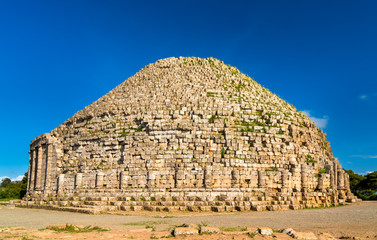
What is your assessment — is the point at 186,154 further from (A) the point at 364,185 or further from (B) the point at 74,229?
(A) the point at 364,185

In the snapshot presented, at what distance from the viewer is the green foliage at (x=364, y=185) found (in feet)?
141

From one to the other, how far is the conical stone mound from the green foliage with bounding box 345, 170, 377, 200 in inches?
663

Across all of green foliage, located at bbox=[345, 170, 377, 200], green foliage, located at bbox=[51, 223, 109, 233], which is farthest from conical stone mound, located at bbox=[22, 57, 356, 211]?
green foliage, located at bbox=[345, 170, 377, 200]

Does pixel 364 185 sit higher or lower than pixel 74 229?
higher

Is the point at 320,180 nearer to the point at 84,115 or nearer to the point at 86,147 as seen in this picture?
the point at 86,147

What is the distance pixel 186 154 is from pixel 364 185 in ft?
107

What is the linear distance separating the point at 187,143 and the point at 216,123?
2.69 metres

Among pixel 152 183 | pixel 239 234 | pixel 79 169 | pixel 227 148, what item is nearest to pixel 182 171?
pixel 152 183

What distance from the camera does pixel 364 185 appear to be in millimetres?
44062

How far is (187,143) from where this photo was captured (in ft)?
75.4

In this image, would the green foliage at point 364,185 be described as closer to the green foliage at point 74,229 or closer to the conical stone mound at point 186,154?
the conical stone mound at point 186,154

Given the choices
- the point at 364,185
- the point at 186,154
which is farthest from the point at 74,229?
the point at 364,185

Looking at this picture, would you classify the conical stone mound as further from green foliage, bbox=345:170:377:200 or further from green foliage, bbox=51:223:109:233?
green foliage, bbox=345:170:377:200

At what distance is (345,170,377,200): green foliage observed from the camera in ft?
141
